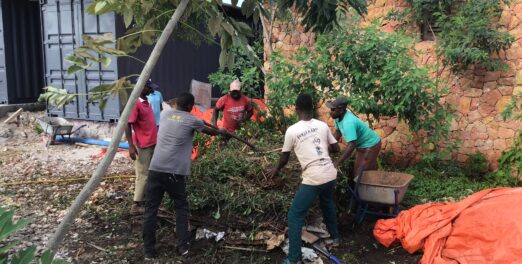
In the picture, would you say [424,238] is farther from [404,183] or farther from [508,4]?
[508,4]

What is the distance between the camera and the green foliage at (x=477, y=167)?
21.6ft

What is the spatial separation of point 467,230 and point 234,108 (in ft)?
11.8

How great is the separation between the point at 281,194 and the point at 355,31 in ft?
8.92

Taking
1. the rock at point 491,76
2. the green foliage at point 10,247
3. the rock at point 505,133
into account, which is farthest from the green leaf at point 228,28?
the rock at point 505,133

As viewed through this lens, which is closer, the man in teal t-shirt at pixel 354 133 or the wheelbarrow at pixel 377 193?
the wheelbarrow at pixel 377 193

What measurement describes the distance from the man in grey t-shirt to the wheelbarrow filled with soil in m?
1.89

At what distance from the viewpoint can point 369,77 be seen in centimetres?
597

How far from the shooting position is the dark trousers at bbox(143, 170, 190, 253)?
174 inches

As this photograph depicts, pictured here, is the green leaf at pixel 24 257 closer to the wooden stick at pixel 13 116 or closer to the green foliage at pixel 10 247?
the green foliage at pixel 10 247

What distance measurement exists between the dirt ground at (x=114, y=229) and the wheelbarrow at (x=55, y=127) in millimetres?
1788

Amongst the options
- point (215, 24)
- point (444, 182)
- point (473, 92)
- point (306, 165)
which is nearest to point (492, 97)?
point (473, 92)

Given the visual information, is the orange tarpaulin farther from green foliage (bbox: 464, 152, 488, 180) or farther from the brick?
the brick

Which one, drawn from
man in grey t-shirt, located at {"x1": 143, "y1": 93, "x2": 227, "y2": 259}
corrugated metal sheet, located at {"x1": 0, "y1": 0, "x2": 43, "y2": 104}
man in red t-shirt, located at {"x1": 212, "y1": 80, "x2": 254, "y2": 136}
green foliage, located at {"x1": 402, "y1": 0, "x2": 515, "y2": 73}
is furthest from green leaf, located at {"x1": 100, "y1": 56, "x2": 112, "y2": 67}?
corrugated metal sheet, located at {"x1": 0, "y1": 0, "x2": 43, "y2": 104}

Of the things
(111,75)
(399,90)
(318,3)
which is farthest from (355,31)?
(111,75)
